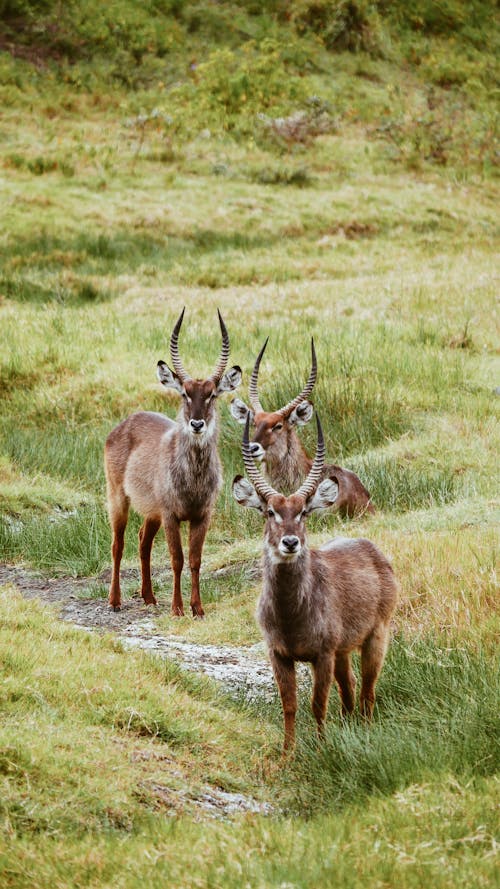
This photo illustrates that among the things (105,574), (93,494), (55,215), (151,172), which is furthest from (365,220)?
(105,574)

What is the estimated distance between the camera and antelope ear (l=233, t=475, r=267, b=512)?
617 centimetres

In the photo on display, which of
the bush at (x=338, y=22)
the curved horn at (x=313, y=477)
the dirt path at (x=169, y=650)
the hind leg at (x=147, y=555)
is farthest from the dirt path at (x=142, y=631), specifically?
the bush at (x=338, y=22)

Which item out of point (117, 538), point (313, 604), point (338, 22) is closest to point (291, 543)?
point (313, 604)

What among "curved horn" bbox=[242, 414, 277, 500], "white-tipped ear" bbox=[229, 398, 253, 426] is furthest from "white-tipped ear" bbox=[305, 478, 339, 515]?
"white-tipped ear" bbox=[229, 398, 253, 426]

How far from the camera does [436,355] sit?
1518 centimetres

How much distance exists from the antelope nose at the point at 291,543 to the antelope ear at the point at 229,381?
3590mm

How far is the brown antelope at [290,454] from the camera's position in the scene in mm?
10484

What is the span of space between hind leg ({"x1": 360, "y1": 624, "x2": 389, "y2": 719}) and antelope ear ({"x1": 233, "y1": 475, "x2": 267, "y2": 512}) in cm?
99

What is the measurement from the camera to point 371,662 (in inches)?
257

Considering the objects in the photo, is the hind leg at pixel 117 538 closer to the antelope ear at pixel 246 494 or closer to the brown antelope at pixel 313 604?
the brown antelope at pixel 313 604

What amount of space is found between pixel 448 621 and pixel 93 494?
19.8ft

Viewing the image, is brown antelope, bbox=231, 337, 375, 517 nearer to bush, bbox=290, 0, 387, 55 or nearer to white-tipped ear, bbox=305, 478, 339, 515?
white-tipped ear, bbox=305, 478, 339, 515

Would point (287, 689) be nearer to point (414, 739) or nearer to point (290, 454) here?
point (414, 739)

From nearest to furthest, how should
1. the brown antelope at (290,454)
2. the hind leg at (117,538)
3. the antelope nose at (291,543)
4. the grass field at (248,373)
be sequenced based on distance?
the grass field at (248,373) → the antelope nose at (291,543) → the hind leg at (117,538) → the brown antelope at (290,454)
